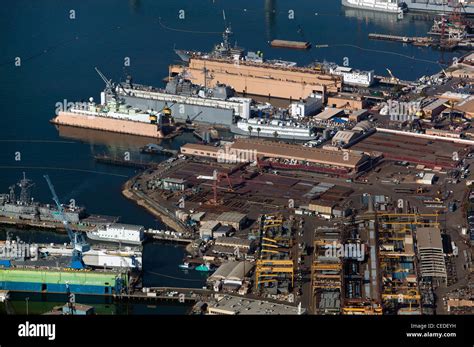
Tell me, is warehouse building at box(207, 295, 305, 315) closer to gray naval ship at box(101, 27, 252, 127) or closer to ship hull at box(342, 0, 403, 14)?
gray naval ship at box(101, 27, 252, 127)

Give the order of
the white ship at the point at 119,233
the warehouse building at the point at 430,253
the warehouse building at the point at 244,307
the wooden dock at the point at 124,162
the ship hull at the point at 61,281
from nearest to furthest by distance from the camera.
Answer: the warehouse building at the point at 244,307 → the ship hull at the point at 61,281 → the warehouse building at the point at 430,253 → the white ship at the point at 119,233 → the wooden dock at the point at 124,162

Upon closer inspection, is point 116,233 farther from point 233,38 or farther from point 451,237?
point 233,38

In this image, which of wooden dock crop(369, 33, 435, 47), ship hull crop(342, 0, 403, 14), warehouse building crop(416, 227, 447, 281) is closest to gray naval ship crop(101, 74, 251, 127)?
warehouse building crop(416, 227, 447, 281)

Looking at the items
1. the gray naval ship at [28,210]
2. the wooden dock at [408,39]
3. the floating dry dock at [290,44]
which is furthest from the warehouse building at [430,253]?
the wooden dock at [408,39]

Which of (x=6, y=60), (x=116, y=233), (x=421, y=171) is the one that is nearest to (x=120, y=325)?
(x=116, y=233)

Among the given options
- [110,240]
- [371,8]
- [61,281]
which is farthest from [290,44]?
[61,281]

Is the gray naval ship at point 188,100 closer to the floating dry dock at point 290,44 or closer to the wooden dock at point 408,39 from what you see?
the floating dry dock at point 290,44

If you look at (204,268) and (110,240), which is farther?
(110,240)

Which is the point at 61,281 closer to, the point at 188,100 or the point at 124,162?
the point at 124,162
